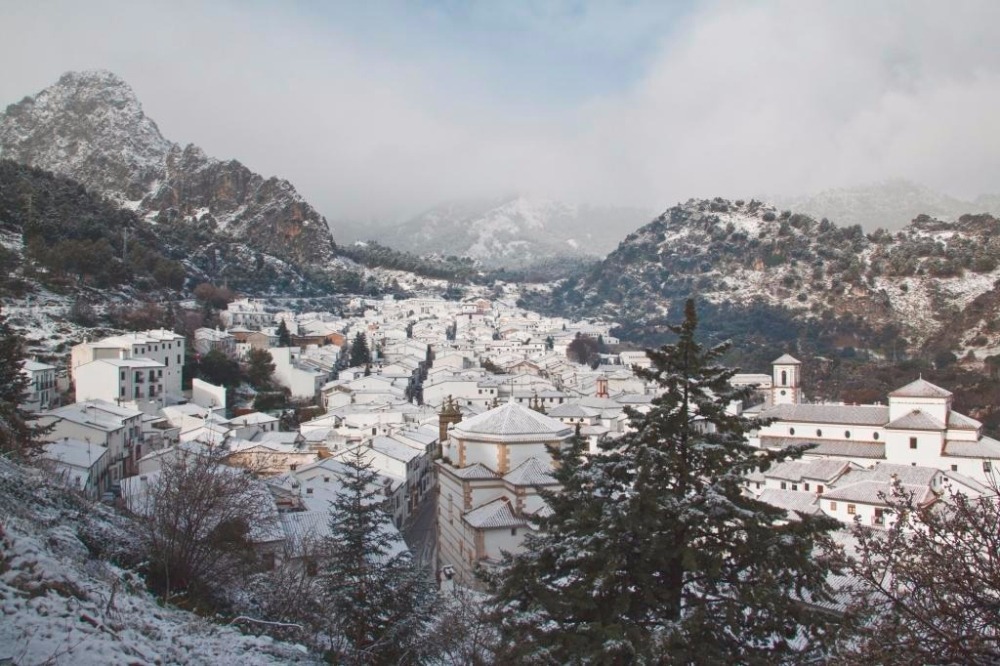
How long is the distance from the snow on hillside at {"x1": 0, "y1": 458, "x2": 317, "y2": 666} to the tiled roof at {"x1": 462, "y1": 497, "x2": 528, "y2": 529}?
31.8 feet

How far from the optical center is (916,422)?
33469mm

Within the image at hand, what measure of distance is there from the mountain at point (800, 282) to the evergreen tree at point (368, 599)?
70.7m

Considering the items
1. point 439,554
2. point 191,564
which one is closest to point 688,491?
point 191,564

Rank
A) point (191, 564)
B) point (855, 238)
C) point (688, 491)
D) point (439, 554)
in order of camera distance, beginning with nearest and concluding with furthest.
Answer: point (688, 491) → point (191, 564) → point (439, 554) → point (855, 238)

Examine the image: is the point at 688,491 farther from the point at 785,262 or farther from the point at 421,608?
the point at 785,262

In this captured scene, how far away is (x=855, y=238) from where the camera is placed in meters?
107

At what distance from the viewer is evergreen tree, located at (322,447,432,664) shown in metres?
9.38

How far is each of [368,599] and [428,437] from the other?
27330 millimetres

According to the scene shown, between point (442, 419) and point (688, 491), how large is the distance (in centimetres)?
1987

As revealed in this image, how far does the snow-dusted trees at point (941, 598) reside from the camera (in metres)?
4.32

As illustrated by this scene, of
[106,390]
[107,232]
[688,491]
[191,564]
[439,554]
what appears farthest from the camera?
[107,232]

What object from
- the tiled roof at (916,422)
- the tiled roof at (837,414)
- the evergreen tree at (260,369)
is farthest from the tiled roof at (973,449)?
the evergreen tree at (260,369)

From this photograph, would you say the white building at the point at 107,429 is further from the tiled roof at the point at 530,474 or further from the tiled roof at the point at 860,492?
the tiled roof at the point at 860,492

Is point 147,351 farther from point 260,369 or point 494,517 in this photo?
point 494,517
